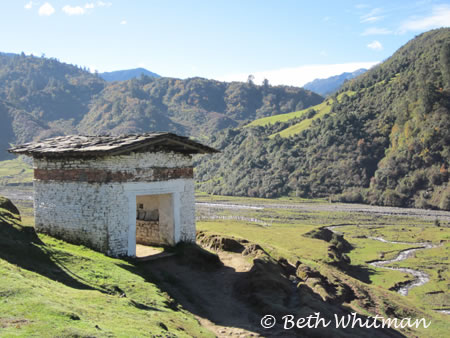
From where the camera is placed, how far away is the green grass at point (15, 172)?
3985 inches

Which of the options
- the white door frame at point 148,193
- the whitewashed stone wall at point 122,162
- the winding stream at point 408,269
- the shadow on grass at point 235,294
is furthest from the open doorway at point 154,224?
the winding stream at point 408,269

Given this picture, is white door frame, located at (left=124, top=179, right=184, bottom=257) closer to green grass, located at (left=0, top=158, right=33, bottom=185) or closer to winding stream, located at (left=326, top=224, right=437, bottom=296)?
winding stream, located at (left=326, top=224, right=437, bottom=296)

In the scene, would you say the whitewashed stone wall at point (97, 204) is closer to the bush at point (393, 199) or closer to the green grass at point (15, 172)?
the bush at point (393, 199)

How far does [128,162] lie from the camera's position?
47.0 feet

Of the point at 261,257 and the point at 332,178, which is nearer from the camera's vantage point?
the point at 261,257

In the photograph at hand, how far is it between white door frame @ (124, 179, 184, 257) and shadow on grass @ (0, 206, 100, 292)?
3100mm

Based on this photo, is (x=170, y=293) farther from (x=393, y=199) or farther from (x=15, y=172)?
(x=15, y=172)

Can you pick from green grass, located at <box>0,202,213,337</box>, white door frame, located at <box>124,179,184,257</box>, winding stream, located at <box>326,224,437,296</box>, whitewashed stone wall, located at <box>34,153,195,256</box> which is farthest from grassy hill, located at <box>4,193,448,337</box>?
winding stream, located at <box>326,224,437,296</box>

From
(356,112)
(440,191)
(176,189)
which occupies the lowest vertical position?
(440,191)

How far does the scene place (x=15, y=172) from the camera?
11131cm

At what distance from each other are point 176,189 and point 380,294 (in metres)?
9.44

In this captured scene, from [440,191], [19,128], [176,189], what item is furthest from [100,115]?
[176,189]

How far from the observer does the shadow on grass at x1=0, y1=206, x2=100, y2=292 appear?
1010 centimetres

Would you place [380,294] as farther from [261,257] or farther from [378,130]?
[378,130]
